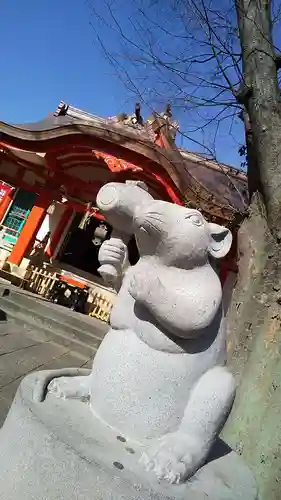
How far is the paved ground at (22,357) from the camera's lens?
3.70 meters

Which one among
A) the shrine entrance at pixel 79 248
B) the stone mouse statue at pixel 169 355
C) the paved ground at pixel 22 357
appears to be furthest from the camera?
the shrine entrance at pixel 79 248

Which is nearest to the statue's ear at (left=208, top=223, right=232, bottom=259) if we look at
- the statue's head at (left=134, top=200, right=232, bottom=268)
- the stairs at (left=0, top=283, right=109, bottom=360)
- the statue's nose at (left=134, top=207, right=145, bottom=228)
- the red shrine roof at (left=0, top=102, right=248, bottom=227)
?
the statue's head at (left=134, top=200, right=232, bottom=268)

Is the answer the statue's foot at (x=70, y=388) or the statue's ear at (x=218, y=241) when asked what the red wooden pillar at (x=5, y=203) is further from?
the statue's ear at (x=218, y=241)

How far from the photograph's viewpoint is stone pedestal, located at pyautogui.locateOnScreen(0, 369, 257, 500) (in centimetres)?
133

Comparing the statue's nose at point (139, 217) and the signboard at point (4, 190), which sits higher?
the signboard at point (4, 190)

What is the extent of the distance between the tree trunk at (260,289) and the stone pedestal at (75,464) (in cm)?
120

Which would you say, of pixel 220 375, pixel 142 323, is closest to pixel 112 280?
pixel 142 323

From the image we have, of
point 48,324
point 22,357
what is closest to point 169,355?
point 22,357

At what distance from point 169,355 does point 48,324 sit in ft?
18.0

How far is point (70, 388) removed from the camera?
180 centimetres

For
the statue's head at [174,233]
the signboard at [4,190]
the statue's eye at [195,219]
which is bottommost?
the statue's head at [174,233]

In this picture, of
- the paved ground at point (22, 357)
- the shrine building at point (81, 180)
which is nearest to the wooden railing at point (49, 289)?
the shrine building at point (81, 180)

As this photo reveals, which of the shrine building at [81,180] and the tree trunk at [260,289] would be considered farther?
the shrine building at [81,180]

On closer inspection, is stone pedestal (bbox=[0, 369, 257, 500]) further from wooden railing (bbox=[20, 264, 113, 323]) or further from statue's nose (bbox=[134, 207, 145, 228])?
wooden railing (bbox=[20, 264, 113, 323])
